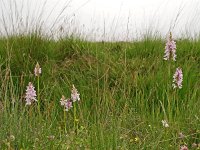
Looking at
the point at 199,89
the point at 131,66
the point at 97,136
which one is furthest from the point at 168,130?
the point at 131,66

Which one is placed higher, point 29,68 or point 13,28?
point 13,28

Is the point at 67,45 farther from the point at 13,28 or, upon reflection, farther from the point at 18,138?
the point at 18,138

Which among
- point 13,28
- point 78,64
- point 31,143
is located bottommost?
point 31,143

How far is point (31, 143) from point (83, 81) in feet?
7.95

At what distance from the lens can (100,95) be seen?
3893 mm

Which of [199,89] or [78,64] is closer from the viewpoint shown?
[199,89]

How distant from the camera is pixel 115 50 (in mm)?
7348

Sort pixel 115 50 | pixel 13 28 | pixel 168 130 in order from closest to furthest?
pixel 168 130 < pixel 13 28 < pixel 115 50

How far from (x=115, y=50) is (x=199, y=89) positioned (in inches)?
107

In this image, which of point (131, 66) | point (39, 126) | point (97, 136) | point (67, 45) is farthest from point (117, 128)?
point (67, 45)

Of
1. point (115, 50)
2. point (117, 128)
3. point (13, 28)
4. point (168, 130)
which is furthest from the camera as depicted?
point (115, 50)

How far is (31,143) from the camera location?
2756 millimetres

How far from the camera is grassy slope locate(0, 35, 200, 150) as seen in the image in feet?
9.40

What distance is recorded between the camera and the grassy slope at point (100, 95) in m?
2.87
